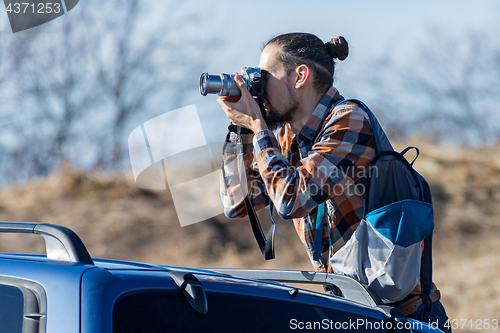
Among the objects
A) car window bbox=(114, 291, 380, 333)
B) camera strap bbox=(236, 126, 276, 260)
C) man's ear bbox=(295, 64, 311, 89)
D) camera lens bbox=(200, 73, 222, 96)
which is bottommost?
car window bbox=(114, 291, 380, 333)

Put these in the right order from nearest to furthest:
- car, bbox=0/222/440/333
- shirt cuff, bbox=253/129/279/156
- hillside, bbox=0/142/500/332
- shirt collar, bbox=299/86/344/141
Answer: car, bbox=0/222/440/333, shirt cuff, bbox=253/129/279/156, shirt collar, bbox=299/86/344/141, hillside, bbox=0/142/500/332

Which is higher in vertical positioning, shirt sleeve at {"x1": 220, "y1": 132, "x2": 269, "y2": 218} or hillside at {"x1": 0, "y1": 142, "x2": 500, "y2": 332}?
hillside at {"x1": 0, "y1": 142, "x2": 500, "y2": 332}

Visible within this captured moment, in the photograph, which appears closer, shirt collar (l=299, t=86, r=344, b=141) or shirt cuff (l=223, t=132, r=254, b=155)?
shirt collar (l=299, t=86, r=344, b=141)

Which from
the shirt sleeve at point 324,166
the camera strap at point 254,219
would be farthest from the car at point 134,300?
the camera strap at point 254,219

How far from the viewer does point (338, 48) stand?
231 cm

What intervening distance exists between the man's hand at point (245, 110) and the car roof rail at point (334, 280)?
0.58 metres

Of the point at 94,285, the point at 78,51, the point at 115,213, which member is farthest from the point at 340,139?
the point at 78,51

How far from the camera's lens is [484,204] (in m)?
9.37

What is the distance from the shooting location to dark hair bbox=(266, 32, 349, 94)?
2.24m

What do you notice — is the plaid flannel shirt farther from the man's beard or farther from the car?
the car

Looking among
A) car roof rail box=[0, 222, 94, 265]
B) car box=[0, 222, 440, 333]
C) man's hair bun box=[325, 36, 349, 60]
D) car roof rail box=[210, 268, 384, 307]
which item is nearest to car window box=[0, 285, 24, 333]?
car box=[0, 222, 440, 333]

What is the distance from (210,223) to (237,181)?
706 centimetres

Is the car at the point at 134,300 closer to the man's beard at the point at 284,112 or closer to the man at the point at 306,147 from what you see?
the man at the point at 306,147

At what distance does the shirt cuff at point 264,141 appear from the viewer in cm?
202
